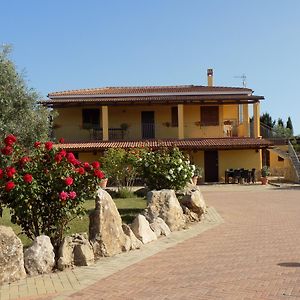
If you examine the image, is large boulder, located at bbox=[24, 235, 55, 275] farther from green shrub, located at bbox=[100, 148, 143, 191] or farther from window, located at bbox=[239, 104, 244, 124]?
window, located at bbox=[239, 104, 244, 124]

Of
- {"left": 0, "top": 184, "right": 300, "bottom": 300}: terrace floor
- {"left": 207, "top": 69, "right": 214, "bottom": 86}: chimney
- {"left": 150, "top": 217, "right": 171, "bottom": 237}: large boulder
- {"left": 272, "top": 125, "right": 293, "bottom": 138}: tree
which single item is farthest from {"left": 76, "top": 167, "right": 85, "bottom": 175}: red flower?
{"left": 207, "top": 69, "right": 214, "bottom": 86}: chimney

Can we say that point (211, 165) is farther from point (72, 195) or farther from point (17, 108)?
point (72, 195)

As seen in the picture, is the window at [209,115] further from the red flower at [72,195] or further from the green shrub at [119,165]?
the red flower at [72,195]

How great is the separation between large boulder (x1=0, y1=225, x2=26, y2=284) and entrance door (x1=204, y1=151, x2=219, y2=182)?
83.1ft

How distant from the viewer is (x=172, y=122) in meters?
32.9

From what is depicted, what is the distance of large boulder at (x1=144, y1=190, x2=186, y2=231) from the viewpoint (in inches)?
435

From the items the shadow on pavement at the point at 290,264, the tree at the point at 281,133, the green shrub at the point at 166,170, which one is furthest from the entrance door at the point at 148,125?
the shadow on pavement at the point at 290,264

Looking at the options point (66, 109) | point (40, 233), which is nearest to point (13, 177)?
point (40, 233)

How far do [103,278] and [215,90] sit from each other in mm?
26892

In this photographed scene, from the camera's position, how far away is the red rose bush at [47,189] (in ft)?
24.3

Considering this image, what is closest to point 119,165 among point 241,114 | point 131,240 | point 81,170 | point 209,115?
point 131,240

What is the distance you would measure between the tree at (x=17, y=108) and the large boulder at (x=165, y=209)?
5411mm

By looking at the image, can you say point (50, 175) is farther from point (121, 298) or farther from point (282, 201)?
point (282, 201)

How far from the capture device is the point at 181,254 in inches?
334
